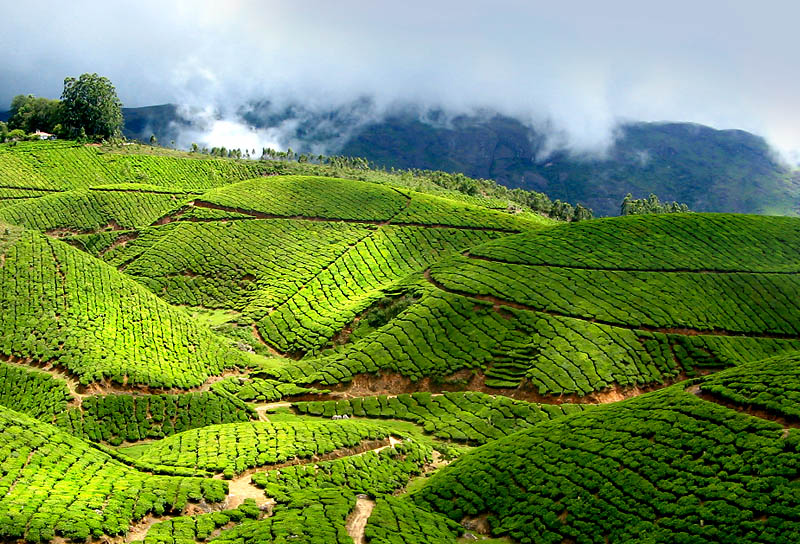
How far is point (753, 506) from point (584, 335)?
96.6 ft

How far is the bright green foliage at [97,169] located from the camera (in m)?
106

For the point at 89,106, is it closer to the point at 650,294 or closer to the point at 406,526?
the point at 650,294

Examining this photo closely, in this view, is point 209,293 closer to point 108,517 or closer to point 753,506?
point 108,517

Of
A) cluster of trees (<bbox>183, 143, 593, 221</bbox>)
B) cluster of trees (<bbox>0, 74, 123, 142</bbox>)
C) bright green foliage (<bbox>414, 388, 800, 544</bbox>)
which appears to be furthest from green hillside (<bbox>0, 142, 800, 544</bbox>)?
cluster of trees (<bbox>183, 143, 593, 221</bbox>)

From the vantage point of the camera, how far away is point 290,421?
51.7 m

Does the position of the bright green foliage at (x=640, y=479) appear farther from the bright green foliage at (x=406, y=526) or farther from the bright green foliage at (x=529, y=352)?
the bright green foliage at (x=529, y=352)

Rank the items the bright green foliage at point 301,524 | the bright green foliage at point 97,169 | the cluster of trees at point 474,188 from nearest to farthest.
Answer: the bright green foliage at point 301,524, the bright green foliage at point 97,169, the cluster of trees at point 474,188

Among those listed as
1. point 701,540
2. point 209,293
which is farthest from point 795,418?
point 209,293

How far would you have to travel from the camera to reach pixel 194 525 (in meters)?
32.6

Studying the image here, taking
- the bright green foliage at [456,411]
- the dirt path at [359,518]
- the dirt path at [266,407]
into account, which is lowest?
the dirt path at [266,407]

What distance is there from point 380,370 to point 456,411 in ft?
24.4

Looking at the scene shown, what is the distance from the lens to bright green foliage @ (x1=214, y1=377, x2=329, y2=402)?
56.3 meters

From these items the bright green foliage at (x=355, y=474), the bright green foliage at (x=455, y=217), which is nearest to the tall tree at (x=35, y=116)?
the bright green foliage at (x=455, y=217)

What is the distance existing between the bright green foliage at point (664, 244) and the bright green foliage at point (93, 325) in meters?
30.3
